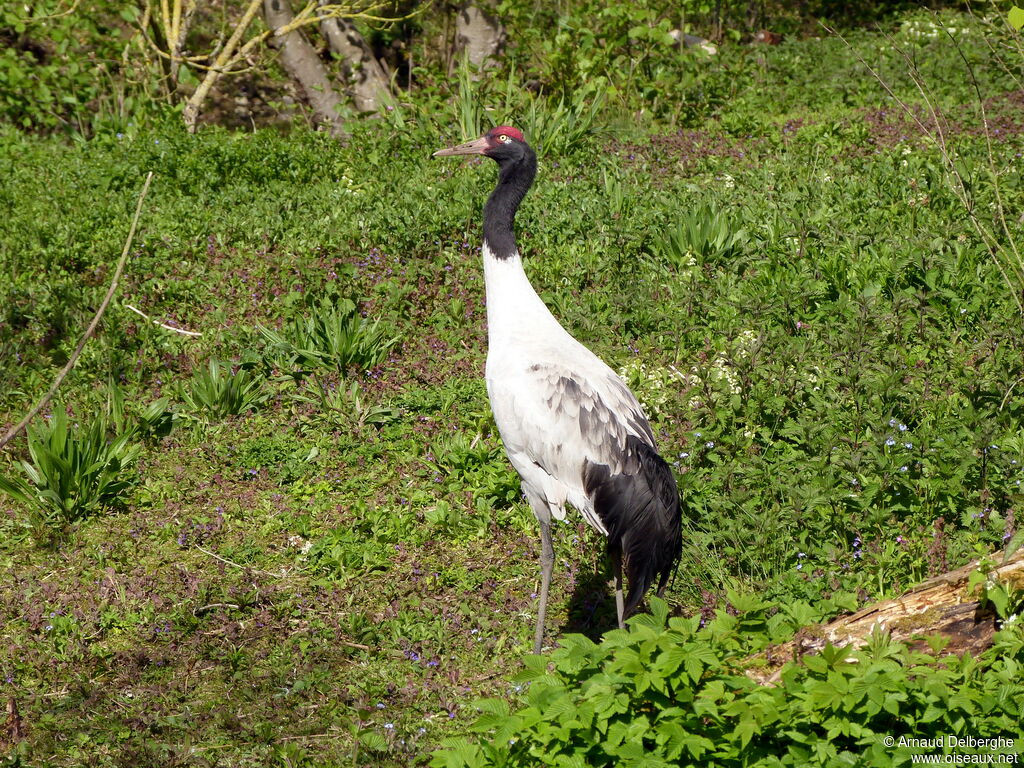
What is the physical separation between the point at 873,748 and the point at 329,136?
900 centimetres

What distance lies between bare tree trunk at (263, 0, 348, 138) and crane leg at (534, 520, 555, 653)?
25.3 feet

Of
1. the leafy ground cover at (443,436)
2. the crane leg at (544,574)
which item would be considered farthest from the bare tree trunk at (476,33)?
the crane leg at (544,574)

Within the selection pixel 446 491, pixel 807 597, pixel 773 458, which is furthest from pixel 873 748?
pixel 446 491

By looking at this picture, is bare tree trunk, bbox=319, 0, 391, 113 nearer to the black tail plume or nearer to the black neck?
the black neck

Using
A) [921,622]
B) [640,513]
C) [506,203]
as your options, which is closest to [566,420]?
[640,513]

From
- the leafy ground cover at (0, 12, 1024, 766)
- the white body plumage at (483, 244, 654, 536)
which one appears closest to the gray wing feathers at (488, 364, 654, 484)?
the white body plumage at (483, 244, 654, 536)

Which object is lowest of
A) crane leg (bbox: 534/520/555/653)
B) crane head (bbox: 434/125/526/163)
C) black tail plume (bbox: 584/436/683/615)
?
crane leg (bbox: 534/520/555/653)

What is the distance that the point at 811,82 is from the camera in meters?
12.2

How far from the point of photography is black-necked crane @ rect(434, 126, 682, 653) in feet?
16.1

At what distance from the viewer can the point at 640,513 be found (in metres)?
4.89

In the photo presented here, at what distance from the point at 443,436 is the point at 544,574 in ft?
5.15

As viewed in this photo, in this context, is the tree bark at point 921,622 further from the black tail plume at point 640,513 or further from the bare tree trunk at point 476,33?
the bare tree trunk at point 476,33

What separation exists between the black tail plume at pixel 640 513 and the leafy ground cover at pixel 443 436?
39cm

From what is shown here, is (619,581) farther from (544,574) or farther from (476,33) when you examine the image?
(476,33)
